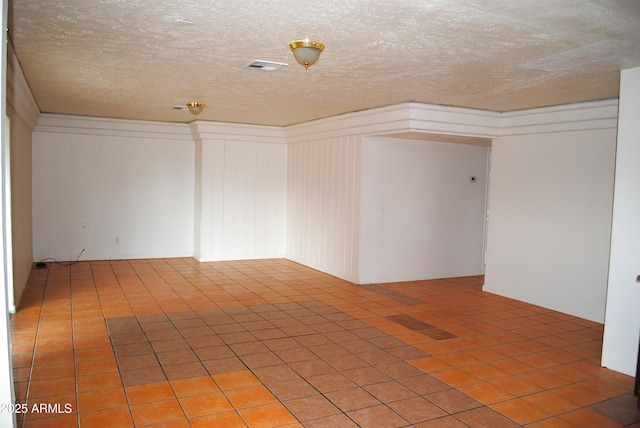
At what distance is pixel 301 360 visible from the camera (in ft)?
16.4

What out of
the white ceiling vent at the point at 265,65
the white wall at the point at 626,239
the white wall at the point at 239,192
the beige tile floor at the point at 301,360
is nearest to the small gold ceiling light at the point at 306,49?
the white ceiling vent at the point at 265,65

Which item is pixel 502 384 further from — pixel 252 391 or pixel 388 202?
pixel 388 202

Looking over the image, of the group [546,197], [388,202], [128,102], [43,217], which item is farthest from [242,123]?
[546,197]

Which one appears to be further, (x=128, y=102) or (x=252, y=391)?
(x=128, y=102)

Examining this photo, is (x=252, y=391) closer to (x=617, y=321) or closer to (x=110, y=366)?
(x=110, y=366)

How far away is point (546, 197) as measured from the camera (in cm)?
759

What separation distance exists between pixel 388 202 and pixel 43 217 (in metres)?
7.29

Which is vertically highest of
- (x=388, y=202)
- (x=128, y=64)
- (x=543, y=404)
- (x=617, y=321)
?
(x=128, y=64)

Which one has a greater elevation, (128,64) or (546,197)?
(128,64)

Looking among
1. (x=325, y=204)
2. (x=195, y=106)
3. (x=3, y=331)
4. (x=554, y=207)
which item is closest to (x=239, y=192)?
(x=325, y=204)

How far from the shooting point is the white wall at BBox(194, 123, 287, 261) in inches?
432

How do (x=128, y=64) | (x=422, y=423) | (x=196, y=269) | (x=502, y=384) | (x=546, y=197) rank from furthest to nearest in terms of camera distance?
(x=196, y=269) → (x=546, y=197) → (x=128, y=64) → (x=502, y=384) → (x=422, y=423)

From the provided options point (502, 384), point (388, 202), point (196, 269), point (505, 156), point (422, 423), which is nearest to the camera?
point (422, 423)

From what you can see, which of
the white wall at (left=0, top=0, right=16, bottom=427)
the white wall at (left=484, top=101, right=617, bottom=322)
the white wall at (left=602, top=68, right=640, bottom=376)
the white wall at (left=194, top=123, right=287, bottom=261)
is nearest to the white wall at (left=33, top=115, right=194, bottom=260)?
the white wall at (left=194, top=123, right=287, bottom=261)
